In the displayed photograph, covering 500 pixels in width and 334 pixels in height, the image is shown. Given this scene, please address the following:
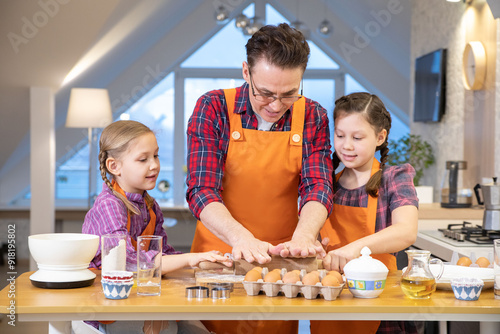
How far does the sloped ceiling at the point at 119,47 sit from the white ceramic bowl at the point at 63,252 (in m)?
2.67

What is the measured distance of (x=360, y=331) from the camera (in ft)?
5.72

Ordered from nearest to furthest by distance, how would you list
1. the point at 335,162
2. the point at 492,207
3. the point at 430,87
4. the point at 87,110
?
the point at 335,162
the point at 492,207
the point at 430,87
the point at 87,110

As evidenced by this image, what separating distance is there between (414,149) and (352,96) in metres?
3.68

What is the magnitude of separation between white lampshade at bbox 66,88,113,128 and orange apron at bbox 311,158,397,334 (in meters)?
3.85

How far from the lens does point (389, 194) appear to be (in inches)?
74.0

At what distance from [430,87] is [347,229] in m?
3.64

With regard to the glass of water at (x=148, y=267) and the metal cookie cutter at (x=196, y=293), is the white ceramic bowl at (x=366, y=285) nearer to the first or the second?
the metal cookie cutter at (x=196, y=293)

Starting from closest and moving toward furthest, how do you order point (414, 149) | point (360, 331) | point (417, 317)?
point (417, 317), point (360, 331), point (414, 149)

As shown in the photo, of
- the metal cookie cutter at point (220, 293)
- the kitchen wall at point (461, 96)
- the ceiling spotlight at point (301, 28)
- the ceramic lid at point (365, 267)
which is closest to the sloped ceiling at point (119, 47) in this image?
the ceiling spotlight at point (301, 28)

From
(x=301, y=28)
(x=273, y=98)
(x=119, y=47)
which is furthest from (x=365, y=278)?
(x=301, y=28)

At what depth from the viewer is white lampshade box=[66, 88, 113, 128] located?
5.45 m

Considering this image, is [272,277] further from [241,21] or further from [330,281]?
[241,21]

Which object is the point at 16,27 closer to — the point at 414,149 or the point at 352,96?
the point at 352,96

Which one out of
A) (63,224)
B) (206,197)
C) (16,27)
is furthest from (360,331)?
(63,224)
